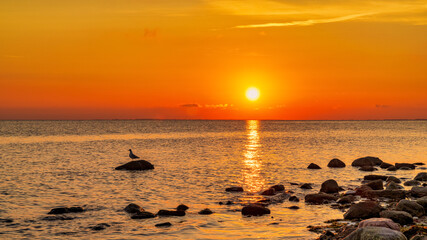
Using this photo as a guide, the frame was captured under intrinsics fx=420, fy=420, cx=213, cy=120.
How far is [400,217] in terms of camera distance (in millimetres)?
19625

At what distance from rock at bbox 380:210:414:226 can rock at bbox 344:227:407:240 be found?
532cm

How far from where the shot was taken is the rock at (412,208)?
21.3m

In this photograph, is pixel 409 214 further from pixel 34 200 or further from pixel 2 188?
pixel 2 188

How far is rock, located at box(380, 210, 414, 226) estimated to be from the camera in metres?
19.5

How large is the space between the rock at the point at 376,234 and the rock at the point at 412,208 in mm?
7529

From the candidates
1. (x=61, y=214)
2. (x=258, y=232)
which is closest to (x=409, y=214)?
(x=258, y=232)

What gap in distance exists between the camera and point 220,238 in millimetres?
18422

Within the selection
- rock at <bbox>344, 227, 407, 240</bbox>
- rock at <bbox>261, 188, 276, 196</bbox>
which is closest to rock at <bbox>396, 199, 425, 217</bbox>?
rock at <bbox>344, 227, 407, 240</bbox>

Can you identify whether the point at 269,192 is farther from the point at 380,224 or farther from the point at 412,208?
the point at 380,224

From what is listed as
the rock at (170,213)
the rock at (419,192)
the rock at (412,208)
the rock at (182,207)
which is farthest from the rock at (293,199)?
the rock at (419,192)

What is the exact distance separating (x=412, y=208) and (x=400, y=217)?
7.78 ft

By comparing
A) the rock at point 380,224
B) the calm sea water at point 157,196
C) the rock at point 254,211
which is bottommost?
the calm sea water at point 157,196

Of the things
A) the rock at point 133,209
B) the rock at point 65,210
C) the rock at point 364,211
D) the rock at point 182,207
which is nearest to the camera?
the rock at point 364,211

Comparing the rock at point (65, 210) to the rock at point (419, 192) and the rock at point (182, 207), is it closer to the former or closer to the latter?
the rock at point (182, 207)
